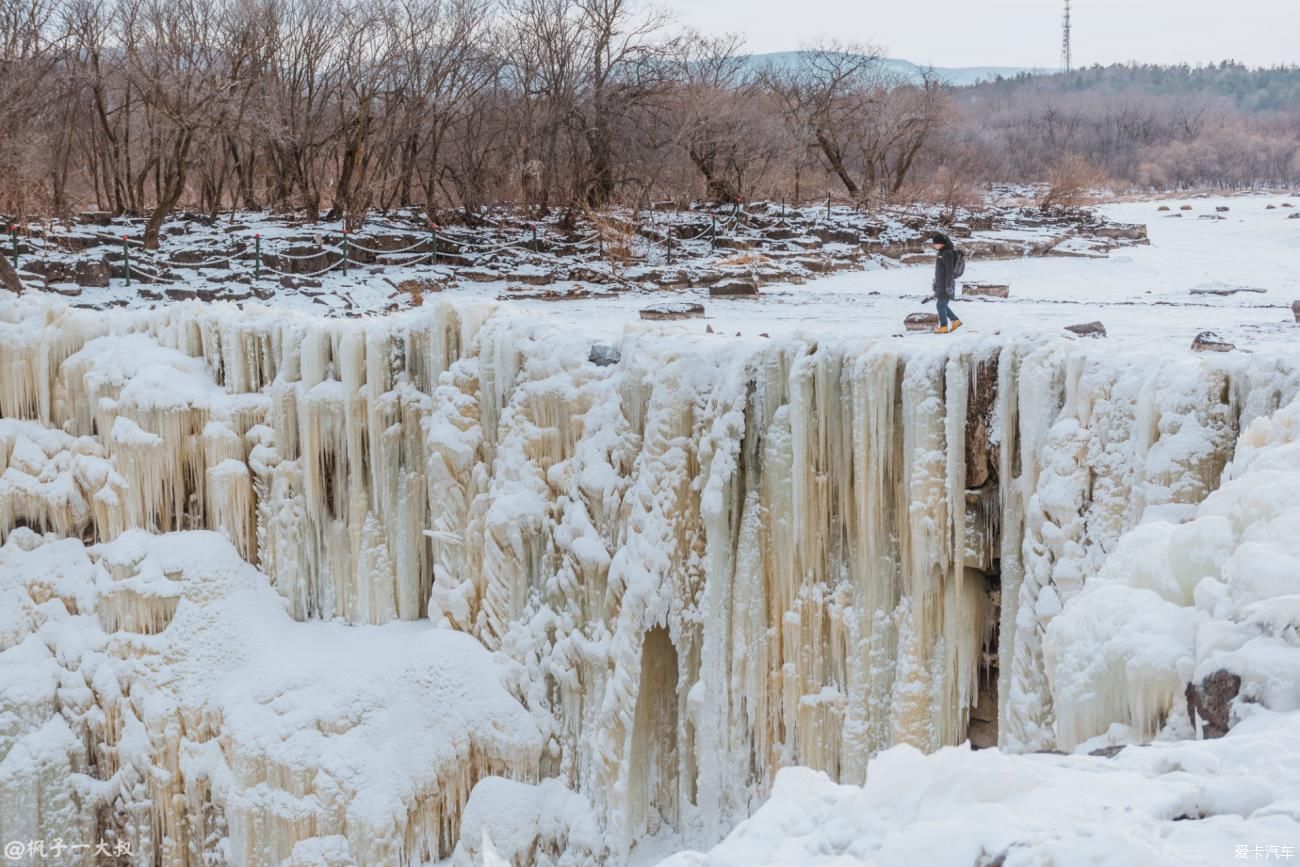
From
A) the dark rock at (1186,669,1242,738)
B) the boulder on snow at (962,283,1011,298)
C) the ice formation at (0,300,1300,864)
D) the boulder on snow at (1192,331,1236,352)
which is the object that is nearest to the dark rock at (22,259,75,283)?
the ice formation at (0,300,1300,864)

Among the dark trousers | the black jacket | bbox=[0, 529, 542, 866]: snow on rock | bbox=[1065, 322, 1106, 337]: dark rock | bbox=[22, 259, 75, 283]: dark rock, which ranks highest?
bbox=[22, 259, 75, 283]: dark rock

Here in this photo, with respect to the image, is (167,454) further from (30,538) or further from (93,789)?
(93,789)

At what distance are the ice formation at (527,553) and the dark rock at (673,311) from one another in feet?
9.90

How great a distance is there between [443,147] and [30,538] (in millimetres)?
19528

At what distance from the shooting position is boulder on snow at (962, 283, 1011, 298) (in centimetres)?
1482

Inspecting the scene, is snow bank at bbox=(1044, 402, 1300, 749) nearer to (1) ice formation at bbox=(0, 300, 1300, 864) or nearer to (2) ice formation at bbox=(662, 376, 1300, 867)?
(2) ice formation at bbox=(662, 376, 1300, 867)

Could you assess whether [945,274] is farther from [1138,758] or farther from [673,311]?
[1138,758]

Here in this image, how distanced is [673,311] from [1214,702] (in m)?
9.80

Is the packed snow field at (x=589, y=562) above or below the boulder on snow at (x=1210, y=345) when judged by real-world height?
below

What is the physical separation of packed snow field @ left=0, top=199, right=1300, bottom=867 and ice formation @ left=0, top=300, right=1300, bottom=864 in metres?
0.03

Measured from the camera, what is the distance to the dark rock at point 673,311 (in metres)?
12.9

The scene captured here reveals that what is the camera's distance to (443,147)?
2888cm

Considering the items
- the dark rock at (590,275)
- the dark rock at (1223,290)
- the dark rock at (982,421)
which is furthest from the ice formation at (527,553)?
the dark rock at (1223,290)

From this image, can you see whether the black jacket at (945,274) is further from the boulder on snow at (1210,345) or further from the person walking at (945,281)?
the boulder on snow at (1210,345)
